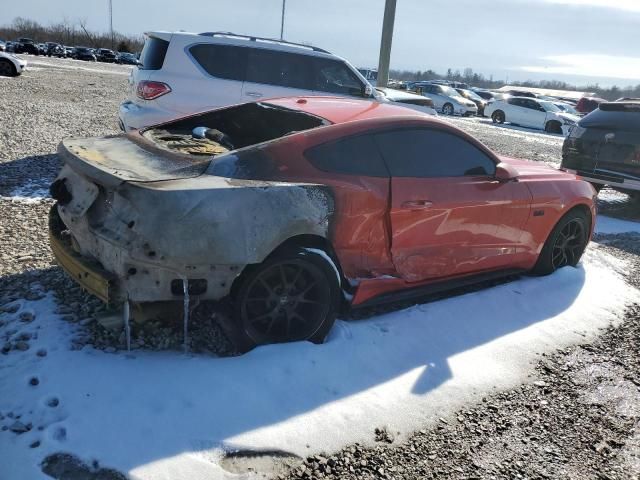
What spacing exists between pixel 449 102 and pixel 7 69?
19.7m

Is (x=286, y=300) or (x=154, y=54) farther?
(x=154, y=54)

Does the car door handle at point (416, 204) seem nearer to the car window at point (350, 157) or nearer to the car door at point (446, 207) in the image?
the car door at point (446, 207)

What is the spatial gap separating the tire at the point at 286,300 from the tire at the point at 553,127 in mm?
23777

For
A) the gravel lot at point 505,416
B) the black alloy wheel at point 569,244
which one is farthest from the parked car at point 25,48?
the black alloy wheel at point 569,244

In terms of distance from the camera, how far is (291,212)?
10.7 ft

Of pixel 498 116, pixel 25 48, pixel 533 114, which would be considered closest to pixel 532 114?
pixel 533 114

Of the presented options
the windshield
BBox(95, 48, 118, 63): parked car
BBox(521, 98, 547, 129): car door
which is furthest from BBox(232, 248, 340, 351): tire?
BBox(95, 48, 118, 63): parked car

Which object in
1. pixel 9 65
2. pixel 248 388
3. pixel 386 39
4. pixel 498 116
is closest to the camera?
pixel 248 388

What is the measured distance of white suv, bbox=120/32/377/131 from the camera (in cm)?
739

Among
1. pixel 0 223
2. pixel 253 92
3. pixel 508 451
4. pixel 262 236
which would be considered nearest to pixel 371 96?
pixel 253 92

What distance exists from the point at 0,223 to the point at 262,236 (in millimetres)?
3289

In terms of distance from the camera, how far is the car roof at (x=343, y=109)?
403 centimetres

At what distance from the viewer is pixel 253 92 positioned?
8.11m

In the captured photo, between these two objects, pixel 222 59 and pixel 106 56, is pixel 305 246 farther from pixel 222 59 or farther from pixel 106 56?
pixel 106 56
